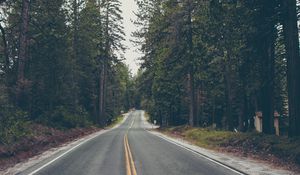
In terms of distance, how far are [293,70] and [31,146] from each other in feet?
48.3

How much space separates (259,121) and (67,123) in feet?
74.1

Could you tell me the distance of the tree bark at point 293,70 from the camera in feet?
48.5

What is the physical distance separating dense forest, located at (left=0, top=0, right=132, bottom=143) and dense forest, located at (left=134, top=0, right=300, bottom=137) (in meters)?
6.38

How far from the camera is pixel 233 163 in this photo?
13.3 meters

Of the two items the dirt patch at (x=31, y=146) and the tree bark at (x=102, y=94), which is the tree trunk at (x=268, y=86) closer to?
Result: the dirt patch at (x=31, y=146)

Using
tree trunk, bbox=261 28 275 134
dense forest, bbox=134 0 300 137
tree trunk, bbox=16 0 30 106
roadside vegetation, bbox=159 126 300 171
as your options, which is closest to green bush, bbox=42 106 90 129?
tree trunk, bbox=16 0 30 106

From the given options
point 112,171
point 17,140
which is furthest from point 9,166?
point 112,171

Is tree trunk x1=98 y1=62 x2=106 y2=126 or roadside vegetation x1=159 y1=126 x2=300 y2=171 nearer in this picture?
roadside vegetation x1=159 y1=126 x2=300 y2=171

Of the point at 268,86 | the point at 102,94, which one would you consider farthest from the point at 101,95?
the point at 268,86

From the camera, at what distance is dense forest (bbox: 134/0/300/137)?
1590 cm

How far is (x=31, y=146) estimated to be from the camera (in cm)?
1764

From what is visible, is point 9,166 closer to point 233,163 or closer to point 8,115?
point 8,115

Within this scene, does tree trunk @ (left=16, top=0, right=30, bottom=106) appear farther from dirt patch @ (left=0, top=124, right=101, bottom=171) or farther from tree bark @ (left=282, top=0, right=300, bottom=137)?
tree bark @ (left=282, top=0, right=300, bottom=137)

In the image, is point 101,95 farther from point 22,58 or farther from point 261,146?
point 261,146
